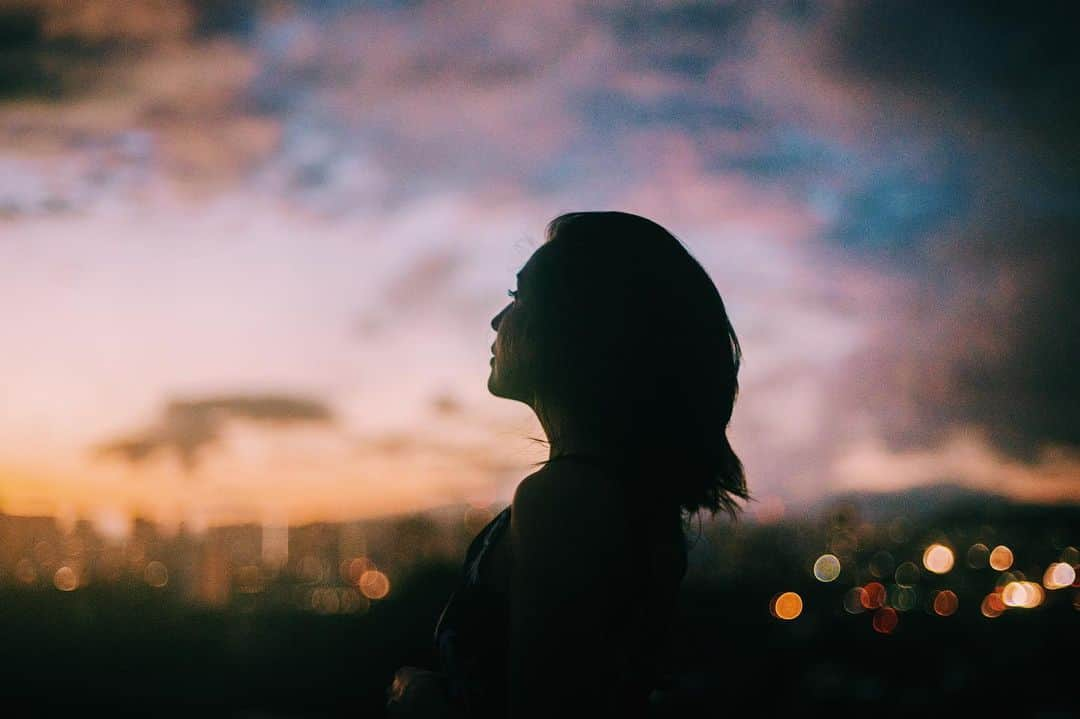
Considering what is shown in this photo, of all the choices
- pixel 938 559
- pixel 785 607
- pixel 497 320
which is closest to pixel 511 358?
pixel 497 320

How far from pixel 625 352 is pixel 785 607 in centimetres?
11671

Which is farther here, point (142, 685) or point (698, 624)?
point (698, 624)

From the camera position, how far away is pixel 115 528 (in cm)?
15662

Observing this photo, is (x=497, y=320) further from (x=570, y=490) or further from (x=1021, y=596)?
(x=1021, y=596)

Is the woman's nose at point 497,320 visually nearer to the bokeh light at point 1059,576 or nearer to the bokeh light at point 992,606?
the bokeh light at point 992,606

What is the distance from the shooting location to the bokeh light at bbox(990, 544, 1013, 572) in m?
180

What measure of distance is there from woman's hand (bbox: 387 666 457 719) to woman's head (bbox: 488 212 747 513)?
→ 0.56 m

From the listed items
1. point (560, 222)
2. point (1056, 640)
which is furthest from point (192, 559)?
point (560, 222)

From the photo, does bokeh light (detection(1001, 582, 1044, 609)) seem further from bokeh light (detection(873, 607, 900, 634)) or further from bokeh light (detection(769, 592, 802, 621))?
bokeh light (detection(873, 607, 900, 634))

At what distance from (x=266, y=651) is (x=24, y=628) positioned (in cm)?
1396

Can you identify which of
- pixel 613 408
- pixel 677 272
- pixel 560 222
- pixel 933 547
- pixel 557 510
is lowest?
pixel 933 547

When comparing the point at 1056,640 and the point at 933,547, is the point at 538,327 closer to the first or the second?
the point at 1056,640

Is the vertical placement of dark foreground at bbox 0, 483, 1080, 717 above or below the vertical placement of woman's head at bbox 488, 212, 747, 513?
below

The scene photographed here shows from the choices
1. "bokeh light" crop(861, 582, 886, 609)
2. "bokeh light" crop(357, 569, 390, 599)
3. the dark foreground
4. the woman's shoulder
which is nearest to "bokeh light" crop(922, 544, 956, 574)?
"bokeh light" crop(861, 582, 886, 609)
